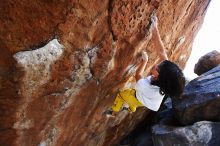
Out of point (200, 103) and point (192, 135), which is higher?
point (200, 103)

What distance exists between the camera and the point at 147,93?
579 cm

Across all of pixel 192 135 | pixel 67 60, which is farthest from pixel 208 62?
pixel 67 60

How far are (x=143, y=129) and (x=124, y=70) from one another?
5290 mm

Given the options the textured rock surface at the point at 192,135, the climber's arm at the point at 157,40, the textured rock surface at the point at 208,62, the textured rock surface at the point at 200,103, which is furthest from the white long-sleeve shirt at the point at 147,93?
the textured rock surface at the point at 208,62

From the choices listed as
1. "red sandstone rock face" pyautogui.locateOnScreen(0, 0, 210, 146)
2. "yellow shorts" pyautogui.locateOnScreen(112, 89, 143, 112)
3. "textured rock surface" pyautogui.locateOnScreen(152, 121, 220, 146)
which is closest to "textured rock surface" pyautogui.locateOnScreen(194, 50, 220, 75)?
"textured rock surface" pyautogui.locateOnScreen(152, 121, 220, 146)

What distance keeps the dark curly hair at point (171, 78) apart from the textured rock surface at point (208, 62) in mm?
6696

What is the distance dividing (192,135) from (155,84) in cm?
343

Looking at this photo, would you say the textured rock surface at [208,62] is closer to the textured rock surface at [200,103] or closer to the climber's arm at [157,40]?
the textured rock surface at [200,103]

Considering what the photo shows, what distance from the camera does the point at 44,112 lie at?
15.9 ft

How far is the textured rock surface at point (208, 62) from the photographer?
11383 millimetres

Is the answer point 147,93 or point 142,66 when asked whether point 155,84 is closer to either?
point 147,93

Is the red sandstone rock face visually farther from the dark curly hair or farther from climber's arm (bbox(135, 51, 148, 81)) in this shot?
the dark curly hair

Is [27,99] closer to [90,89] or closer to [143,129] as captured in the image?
[90,89]

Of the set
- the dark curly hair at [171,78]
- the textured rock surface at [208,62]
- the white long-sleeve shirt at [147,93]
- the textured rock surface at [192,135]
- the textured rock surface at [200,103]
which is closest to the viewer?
the dark curly hair at [171,78]
